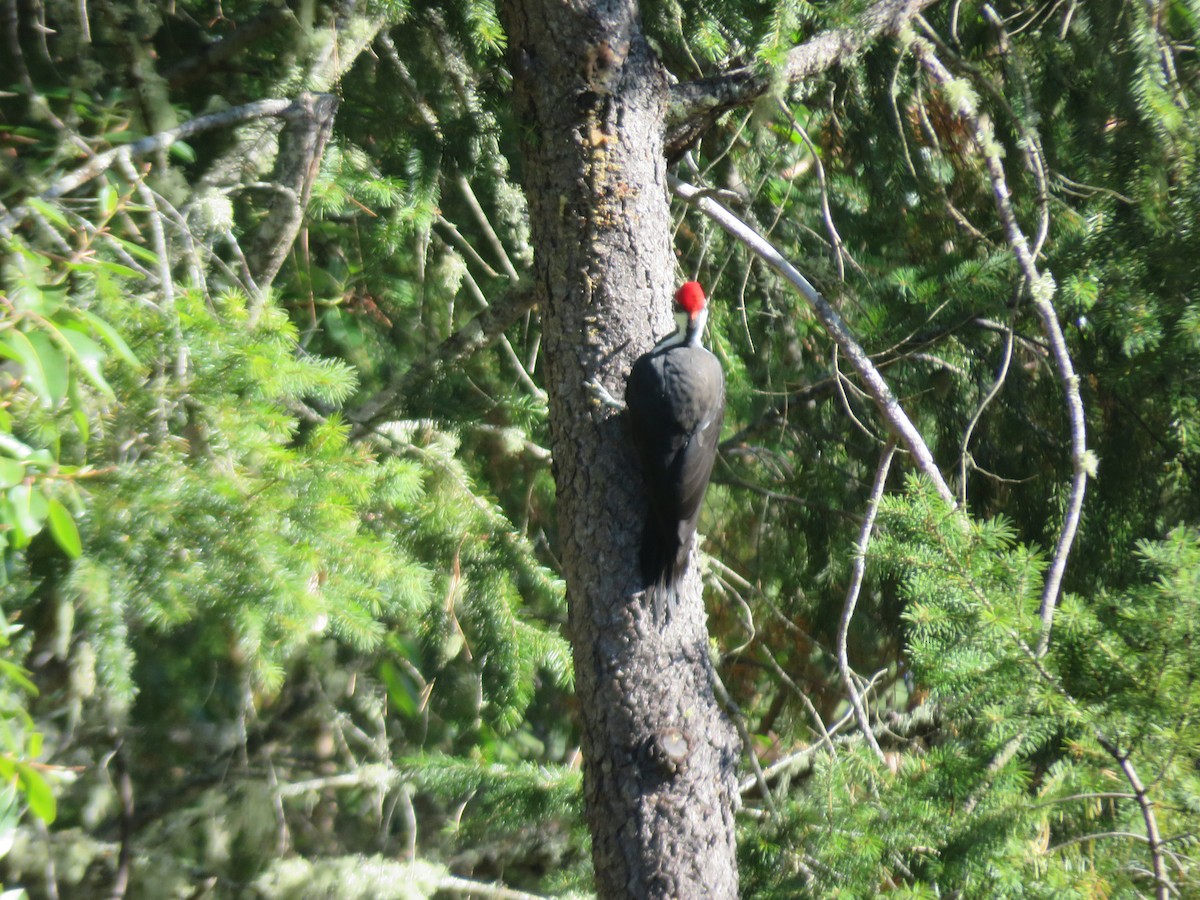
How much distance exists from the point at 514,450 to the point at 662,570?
4.03ft

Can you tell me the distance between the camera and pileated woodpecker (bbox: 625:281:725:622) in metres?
2.09

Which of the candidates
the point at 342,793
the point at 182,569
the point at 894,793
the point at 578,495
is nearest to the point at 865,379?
the point at 578,495

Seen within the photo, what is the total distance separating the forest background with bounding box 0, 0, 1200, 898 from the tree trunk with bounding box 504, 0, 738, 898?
286 mm

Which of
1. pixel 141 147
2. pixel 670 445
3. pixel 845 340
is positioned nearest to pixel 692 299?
pixel 845 340

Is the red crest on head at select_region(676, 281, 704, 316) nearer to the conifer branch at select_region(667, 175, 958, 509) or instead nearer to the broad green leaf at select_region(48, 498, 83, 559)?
the conifer branch at select_region(667, 175, 958, 509)

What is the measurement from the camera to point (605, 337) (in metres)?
2.19

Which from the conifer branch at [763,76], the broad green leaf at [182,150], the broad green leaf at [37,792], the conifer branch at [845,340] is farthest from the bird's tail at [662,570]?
the broad green leaf at [182,150]

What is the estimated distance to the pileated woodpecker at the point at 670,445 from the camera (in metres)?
2.09

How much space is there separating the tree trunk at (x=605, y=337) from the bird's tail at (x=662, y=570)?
3 centimetres

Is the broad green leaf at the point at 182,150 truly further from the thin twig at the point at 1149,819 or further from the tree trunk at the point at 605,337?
the thin twig at the point at 1149,819

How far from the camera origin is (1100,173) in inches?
106

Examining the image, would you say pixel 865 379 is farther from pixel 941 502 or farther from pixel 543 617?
pixel 543 617

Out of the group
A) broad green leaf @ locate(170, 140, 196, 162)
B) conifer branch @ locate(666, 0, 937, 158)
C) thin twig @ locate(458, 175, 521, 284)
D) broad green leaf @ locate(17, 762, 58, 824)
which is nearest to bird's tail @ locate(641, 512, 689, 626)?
conifer branch @ locate(666, 0, 937, 158)

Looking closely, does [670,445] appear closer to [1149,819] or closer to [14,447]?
[1149,819]
